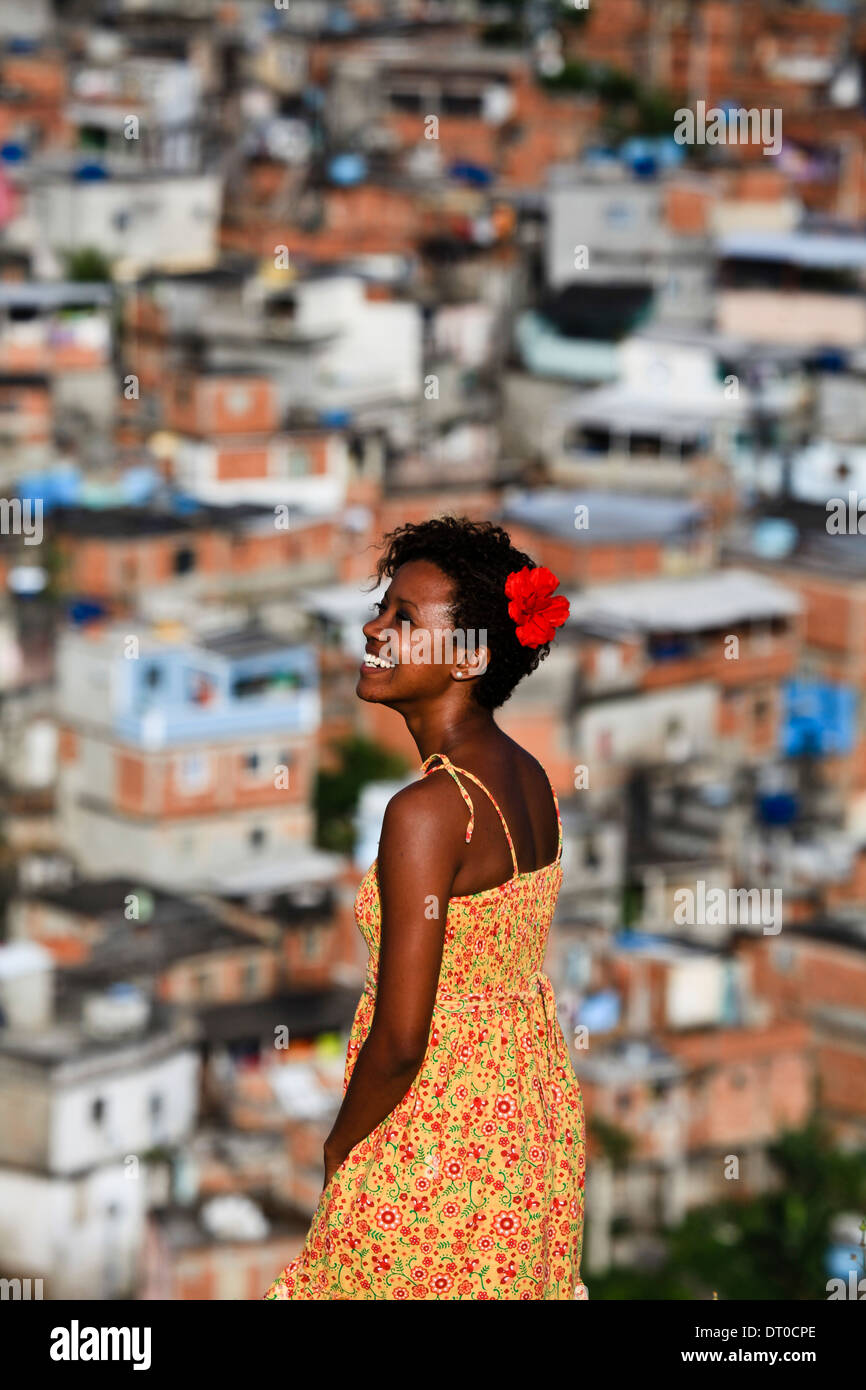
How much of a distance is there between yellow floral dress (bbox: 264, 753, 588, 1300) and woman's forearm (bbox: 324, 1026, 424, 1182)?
0.06 feet

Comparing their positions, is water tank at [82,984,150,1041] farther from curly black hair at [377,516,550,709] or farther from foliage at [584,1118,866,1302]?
curly black hair at [377,516,550,709]

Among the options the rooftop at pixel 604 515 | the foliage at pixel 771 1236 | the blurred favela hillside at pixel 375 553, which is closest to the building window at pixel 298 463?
the blurred favela hillside at pixel 375 553

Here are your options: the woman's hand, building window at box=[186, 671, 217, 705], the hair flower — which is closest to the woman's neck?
the hair flower

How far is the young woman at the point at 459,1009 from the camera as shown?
2846 millimetres

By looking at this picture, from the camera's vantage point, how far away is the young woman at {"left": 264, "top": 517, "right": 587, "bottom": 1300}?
9.34ft

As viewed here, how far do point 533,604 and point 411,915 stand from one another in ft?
1.17

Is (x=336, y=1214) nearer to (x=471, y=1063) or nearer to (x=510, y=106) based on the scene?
(x=471, y=1063)

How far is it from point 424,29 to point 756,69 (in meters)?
7.10

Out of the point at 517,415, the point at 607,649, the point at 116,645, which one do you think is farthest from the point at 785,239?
the point at 116,645

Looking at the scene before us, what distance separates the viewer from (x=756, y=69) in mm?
44969

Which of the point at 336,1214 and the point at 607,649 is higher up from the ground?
the point at 607,649
